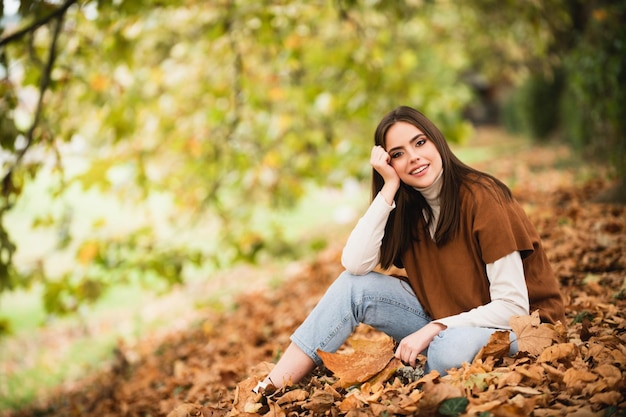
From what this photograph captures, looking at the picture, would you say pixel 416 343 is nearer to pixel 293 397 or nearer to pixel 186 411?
pixel 293 397

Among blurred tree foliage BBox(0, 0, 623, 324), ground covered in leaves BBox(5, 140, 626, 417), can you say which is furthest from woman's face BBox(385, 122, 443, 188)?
blurred tree foliage BBox(0, 0, 623, 324)

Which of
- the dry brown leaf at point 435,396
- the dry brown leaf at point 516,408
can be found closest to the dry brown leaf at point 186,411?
the dry brown leaf at point 435,396

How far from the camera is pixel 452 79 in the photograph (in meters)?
19.0

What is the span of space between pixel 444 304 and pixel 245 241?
3.69 metres

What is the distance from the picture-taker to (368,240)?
2.48 m

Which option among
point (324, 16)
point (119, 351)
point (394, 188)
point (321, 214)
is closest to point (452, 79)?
point (321, 214)

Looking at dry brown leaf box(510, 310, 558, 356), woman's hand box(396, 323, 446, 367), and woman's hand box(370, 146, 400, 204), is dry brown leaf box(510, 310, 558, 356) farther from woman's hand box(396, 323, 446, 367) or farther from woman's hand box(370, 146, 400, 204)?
woman's hand box(370, 146, 400, 204)

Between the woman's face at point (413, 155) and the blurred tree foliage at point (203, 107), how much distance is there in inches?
107

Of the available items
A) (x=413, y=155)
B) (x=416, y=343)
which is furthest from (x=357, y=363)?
(x=413, y=155)

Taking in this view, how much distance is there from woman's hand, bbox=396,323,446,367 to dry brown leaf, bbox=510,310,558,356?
0.31 meters

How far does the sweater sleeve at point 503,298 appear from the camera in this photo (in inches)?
86.6

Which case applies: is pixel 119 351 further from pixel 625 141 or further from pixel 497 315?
pixel 625 141

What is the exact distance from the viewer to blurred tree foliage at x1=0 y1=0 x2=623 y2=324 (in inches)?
189

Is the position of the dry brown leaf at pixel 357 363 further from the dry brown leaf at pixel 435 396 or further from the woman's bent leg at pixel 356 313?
the dry brown leaf at pixel 435 396
